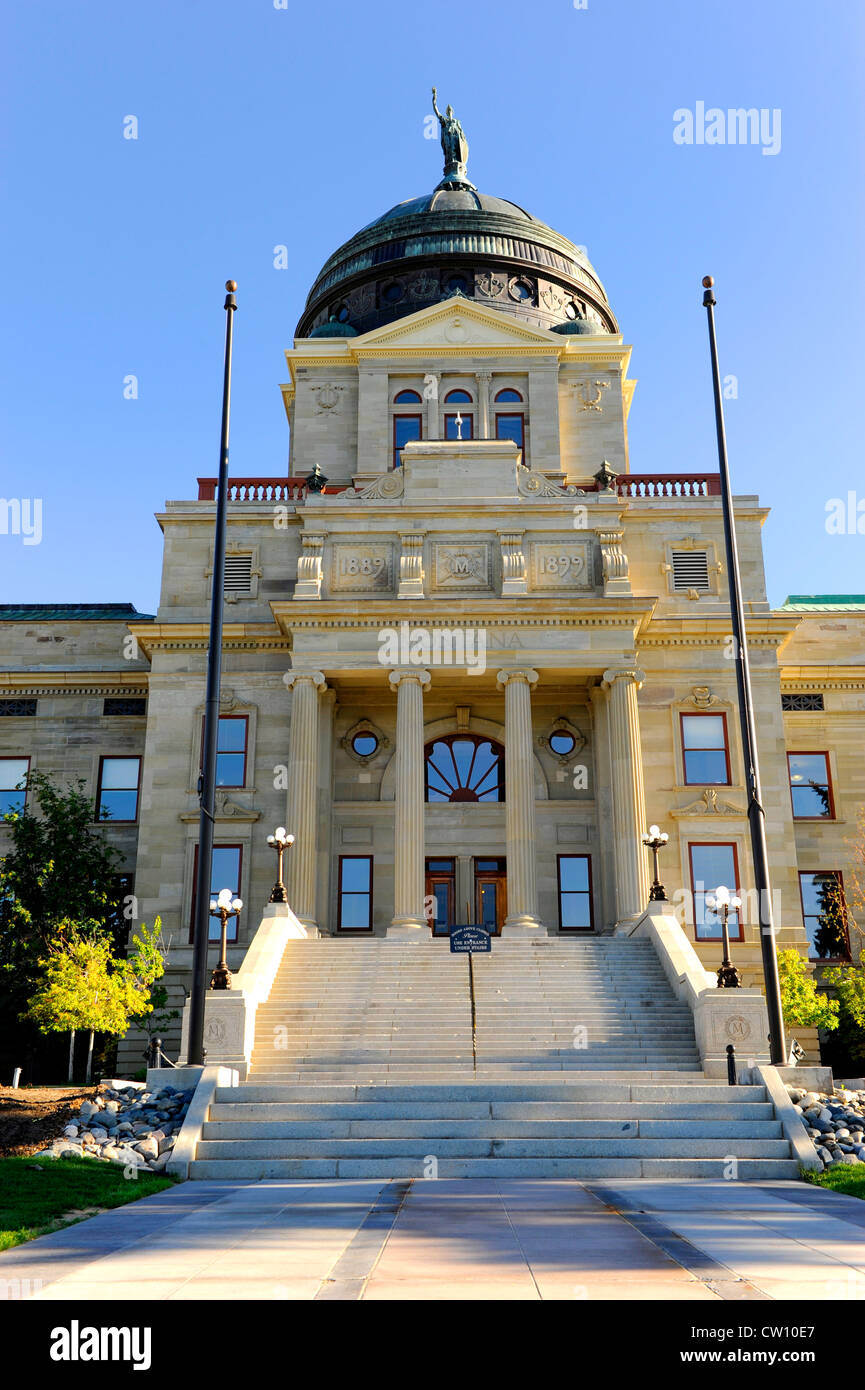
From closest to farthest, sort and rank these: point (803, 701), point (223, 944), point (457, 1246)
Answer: point (457, 1246) → point (223, 944) → point (803, 701)

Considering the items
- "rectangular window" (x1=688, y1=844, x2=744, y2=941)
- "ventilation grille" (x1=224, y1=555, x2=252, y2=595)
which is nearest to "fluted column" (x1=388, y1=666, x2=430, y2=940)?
"ventilation grille" (x1=224, y1=555, x2=252, y2=595)

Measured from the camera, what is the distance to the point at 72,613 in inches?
1650

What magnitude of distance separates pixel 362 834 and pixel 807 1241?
25.0m

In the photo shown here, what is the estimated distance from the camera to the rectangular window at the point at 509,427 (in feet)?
137

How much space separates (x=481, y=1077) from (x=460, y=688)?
1614 cm

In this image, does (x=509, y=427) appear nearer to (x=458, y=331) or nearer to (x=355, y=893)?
(x=458, y=331)

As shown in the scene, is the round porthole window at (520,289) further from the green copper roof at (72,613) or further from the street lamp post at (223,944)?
the street lamp post at (223,944)

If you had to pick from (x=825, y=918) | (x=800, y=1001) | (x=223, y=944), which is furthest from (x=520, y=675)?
(x=223, y=944)

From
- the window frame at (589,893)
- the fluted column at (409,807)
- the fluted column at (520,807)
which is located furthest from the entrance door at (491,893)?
the fluted column at (409,807)

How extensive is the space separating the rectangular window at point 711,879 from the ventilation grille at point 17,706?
20777mm

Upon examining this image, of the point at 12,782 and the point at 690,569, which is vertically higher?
the point at 690,569

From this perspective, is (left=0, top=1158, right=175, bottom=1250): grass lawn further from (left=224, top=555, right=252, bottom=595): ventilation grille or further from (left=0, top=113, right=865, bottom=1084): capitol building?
(left=224, top=555, right=252, bottom=595): ventilation grille
